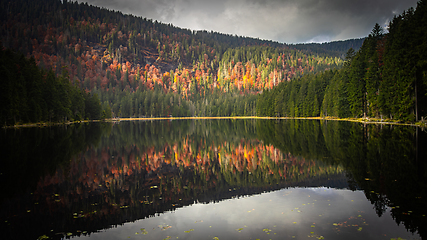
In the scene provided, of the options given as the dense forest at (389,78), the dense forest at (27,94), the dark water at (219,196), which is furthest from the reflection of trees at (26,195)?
the dense forest at (389,78)

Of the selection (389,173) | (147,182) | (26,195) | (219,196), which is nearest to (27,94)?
(26,195)

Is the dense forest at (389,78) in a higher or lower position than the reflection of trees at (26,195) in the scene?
higher

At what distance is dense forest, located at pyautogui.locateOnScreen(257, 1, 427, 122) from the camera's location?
3716 cm

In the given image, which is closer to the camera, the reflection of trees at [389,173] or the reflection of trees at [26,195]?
the reflection of trees at [26,195]

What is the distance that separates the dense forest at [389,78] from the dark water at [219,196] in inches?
881

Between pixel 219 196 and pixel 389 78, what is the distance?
43.3 m

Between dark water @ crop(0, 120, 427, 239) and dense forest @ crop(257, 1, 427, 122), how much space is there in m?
22.4

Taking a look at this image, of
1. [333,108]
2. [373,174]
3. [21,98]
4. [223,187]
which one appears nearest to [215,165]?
[223,187]

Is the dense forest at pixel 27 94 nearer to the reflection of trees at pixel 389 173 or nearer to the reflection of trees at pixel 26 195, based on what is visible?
the reflection of trees at pixel 26 195

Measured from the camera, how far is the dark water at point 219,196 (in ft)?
27.7

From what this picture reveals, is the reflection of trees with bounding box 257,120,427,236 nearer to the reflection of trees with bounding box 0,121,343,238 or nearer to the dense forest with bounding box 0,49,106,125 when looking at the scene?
the reflection of trees with bounding box 0,121,343,238

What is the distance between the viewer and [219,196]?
40.0 ft

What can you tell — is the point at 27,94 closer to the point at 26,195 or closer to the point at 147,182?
the point at 26,195

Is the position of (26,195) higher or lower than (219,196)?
higher
